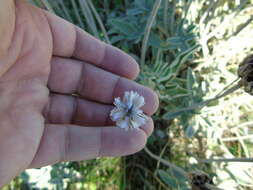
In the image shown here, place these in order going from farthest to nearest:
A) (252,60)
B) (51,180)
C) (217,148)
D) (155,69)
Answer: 1. (217,148)
2. (51,180)
3. (155,69)
4. (252,60)

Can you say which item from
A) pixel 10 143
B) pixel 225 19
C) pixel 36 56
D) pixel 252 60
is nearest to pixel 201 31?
pixel 225 19

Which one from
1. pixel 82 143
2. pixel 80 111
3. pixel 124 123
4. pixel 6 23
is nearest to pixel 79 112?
pixel 80 111

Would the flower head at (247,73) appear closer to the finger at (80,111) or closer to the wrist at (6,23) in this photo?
the finger at (80,111)

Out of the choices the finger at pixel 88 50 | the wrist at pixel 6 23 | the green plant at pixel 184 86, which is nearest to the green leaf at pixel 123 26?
the green plant at pixel 184 86

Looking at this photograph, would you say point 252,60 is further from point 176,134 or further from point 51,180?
point 51,180

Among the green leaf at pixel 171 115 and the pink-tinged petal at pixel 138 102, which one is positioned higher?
the green leaf at pixel 171 115

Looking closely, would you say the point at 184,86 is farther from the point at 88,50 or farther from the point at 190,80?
the point at 88,50
